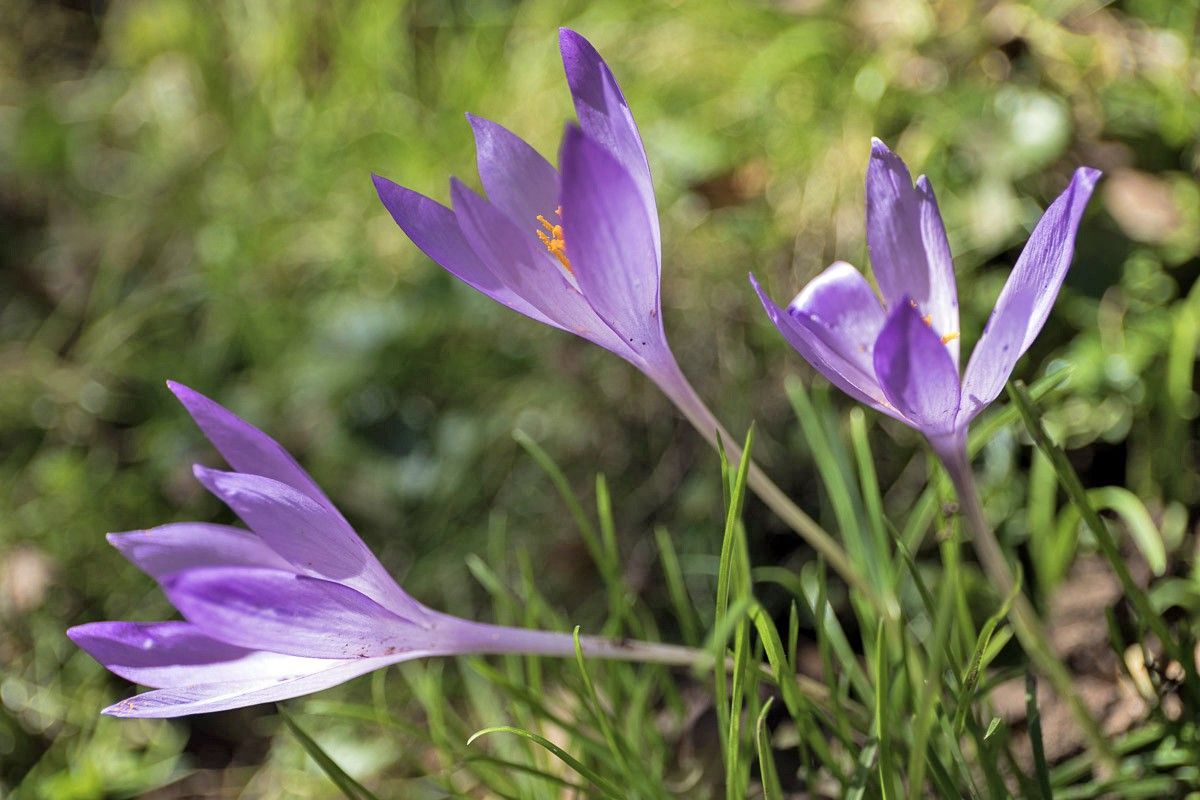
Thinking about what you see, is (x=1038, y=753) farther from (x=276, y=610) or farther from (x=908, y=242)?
(x=276, y=610)

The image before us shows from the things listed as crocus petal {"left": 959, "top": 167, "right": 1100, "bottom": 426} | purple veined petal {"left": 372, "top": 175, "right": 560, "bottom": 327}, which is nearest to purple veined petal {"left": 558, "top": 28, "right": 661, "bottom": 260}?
purple veined petal {"left": 372, "top": 175, "right": 560, "bottom": 327}

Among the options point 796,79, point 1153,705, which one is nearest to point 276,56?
point 796,79

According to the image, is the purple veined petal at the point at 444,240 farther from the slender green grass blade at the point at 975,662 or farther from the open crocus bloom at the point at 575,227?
the slender green grass blade at the point at 975,662

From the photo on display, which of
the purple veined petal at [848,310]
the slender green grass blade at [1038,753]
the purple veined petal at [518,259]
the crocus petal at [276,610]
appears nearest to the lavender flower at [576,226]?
the purple veined petal at [518,259]

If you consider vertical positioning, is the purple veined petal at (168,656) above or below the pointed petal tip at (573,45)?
below

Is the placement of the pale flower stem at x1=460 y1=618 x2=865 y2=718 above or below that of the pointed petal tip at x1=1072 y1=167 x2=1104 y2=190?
below

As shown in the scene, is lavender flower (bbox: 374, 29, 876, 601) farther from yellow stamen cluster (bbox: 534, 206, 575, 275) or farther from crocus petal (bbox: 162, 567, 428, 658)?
crocus petal (bbox: 162, 567, 428, 658)

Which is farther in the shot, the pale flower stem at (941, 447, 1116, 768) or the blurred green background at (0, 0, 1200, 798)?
the blurred green background at (0, 0, 1200, 798)
